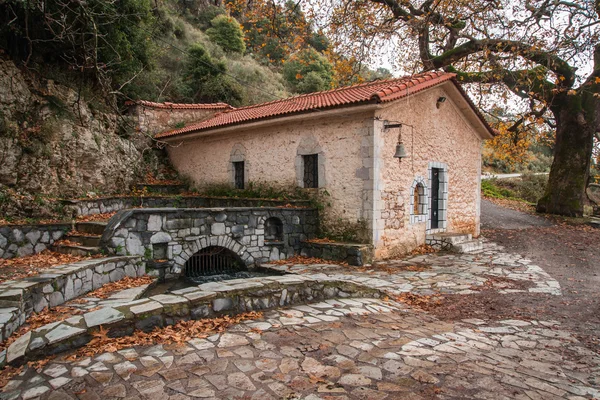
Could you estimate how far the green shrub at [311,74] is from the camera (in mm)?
26453

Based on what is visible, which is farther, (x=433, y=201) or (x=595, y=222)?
(x=595, y=222)

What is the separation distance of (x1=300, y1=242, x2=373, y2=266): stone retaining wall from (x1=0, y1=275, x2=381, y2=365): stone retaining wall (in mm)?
2015

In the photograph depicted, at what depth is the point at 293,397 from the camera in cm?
286

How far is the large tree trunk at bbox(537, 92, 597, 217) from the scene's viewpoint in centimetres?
1397

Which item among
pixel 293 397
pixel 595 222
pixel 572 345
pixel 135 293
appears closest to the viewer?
pixel 293 397

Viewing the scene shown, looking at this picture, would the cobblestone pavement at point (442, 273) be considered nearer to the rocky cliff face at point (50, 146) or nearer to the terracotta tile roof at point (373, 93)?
the terracotta tile roof at point (373, 93)

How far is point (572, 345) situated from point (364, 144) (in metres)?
5.38

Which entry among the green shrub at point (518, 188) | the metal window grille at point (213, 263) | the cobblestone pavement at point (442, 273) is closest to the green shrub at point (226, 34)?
the green shrub at point (518, 188)

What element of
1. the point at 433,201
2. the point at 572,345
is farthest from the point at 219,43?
the point at 572,345

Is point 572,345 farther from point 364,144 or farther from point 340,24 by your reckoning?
point 340,24

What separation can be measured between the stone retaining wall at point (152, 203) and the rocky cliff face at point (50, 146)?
0.78m

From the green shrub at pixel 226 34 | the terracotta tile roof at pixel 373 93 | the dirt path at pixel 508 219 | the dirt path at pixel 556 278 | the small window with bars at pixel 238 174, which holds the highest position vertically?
the green shrub at pixel 226 34

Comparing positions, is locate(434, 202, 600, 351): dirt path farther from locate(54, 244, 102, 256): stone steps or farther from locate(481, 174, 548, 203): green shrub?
locate(481, 174, 548, 203): green shrub

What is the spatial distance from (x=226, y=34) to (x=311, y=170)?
20.6 meters
